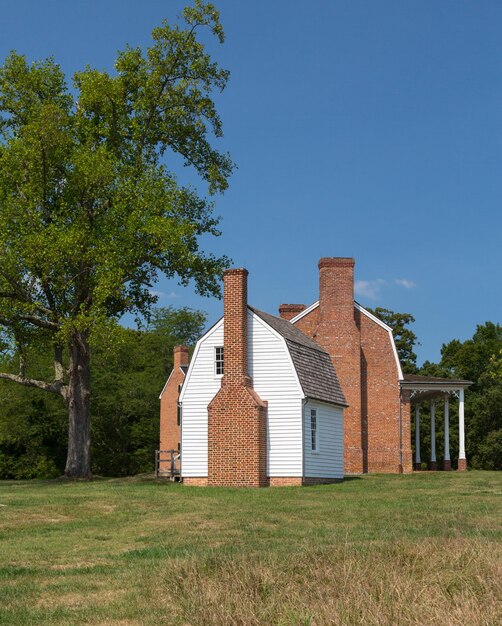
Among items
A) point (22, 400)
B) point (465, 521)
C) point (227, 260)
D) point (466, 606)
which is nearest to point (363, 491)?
point (465, 521)

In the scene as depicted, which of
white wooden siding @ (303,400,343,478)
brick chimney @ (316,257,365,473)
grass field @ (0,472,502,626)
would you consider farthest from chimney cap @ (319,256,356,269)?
grass field @ (0,472,502,626)

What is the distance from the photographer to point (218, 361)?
3194 centimetres

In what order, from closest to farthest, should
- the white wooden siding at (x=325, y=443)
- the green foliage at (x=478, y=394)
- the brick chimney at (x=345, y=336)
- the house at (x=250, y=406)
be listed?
the house at (x=250, y=406) → the white wooden siding at (x=325, y=443) → the brick chimney at (x=345, y=336) → the green foliage at (x=478, y=394)

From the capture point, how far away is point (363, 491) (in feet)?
84.5

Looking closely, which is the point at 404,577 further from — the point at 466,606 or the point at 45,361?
the point at 45,361

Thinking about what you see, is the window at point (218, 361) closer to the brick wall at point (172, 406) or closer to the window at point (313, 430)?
the window at point (313, 430)

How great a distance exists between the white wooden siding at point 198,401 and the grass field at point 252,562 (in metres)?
8.89

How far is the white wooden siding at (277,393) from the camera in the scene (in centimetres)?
3058

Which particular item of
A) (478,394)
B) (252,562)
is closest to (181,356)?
(478,394)

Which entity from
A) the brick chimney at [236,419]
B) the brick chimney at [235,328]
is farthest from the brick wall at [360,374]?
the brick chimney at [236,419]

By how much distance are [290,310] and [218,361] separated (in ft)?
44.1

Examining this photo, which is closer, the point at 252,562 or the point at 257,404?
the point at 252,562

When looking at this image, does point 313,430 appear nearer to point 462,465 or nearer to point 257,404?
point 257,404

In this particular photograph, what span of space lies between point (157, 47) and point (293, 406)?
15.5 m
